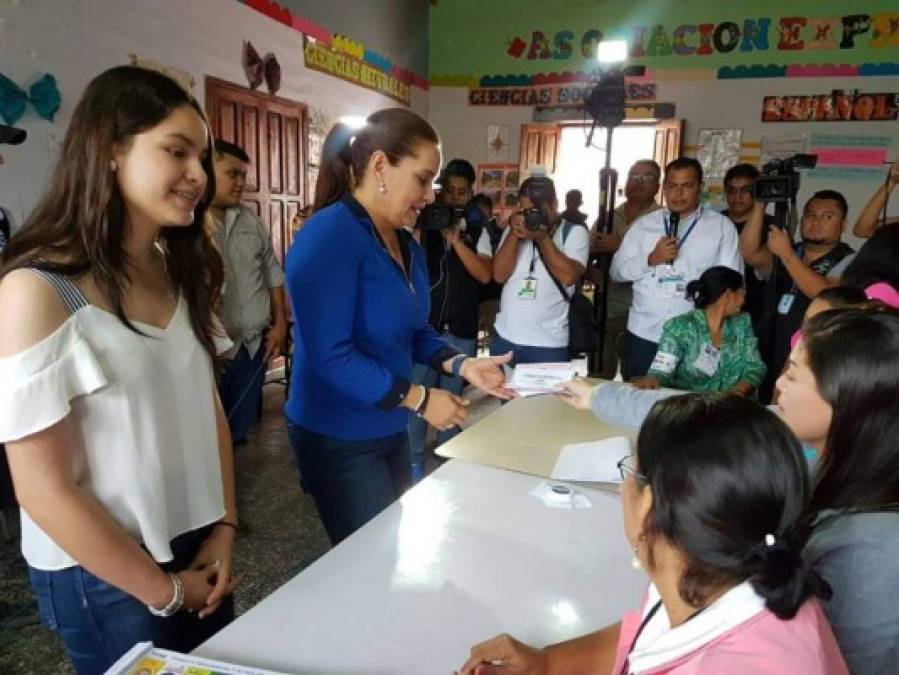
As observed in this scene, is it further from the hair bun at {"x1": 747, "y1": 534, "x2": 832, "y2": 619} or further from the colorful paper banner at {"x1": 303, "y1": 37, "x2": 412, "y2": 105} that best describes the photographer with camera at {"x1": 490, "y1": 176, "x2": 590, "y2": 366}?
the colorful paper banner at {"x1": 303, "y1": 37, "x2": 412, "y2": 105}

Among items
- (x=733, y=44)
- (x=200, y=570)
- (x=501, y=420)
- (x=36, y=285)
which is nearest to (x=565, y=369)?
(x=501, y=420)

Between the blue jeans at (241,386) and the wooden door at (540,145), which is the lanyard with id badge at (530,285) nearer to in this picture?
the blue jeans at (241,386)

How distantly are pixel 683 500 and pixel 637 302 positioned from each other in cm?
235

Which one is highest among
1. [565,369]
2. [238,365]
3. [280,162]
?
[280,162]

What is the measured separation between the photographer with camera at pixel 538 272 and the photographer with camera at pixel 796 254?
734 mm

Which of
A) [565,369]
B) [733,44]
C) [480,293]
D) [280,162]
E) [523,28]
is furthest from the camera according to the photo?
[523,28]

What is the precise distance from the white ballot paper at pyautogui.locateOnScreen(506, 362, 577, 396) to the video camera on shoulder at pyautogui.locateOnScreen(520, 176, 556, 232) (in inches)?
38.8

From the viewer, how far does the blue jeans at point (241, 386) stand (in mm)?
2857

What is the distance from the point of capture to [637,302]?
9.57 feet

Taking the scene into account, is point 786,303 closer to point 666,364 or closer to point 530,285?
point 666,364

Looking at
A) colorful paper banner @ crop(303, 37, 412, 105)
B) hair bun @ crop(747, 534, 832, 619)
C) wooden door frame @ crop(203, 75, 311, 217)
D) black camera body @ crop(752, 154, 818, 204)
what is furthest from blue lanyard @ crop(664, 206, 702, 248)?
colorful paper banner @ crop(303, 37, 412, 105)

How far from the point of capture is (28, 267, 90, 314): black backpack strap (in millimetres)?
792

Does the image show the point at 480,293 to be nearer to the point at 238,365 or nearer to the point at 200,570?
the point at 238,365

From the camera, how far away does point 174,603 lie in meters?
0.91
